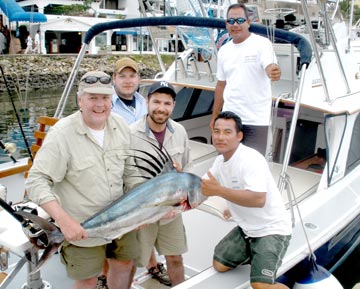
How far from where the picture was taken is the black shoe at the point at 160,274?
3.29m

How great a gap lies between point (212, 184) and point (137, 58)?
1121 inches

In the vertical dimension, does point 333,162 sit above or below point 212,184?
below

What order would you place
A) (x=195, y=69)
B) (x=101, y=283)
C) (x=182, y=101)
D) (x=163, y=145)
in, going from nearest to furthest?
1. (x=163, y=145)
2. (x=101, y=283)
3. (x=195, y=69)
4. (x=182, y=101)

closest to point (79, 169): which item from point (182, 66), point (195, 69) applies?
point (195, 69)

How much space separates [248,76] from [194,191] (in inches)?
57.8

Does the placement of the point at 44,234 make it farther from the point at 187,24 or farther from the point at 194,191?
the point at 187,24

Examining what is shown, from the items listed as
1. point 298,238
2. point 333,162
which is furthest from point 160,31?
point 298,238

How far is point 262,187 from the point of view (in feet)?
8.25

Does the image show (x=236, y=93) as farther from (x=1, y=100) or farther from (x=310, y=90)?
(x=1, y=100)

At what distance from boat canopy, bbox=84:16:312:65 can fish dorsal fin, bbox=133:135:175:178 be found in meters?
1.51

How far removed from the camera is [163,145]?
9.07 feet

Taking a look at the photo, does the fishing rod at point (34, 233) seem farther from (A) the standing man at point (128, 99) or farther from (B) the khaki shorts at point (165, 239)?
(A) the standing man at point (128, 99)

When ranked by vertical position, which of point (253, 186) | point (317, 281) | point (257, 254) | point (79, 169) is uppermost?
point (79, 169)

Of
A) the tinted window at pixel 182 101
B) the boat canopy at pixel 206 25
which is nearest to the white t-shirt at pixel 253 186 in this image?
the boat canopy at pixel 206 25
